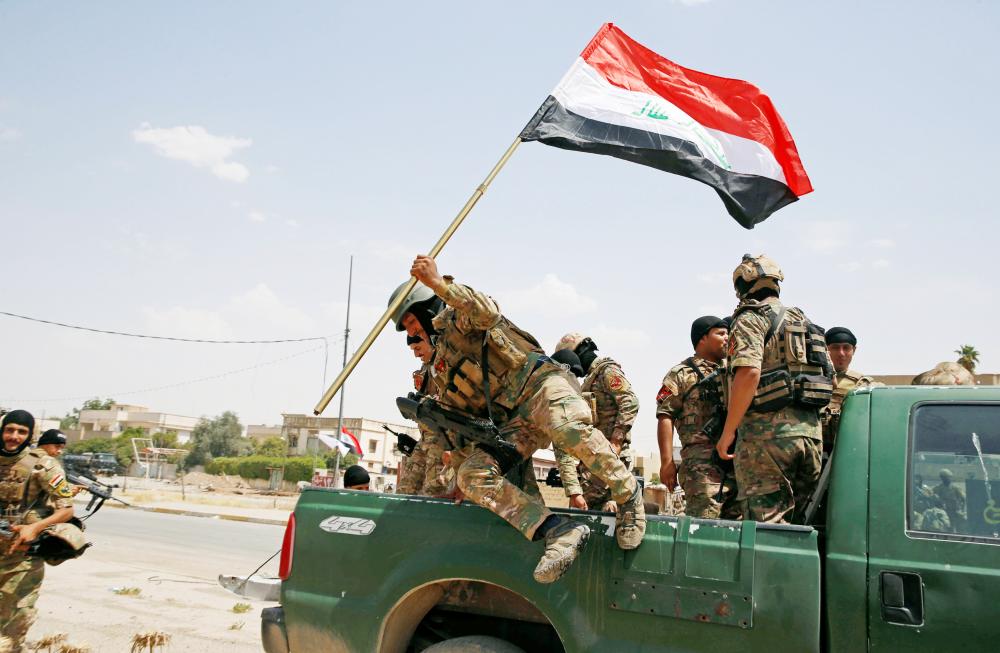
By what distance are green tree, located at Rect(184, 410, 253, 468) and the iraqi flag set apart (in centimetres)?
7229

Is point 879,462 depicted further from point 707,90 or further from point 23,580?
point 23,580

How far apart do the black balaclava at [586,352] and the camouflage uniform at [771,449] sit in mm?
2065

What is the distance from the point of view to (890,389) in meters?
2.77

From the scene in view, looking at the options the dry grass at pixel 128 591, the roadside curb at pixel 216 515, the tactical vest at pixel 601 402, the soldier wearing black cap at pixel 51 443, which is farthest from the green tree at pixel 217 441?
the tactical vest at pixel 601 402

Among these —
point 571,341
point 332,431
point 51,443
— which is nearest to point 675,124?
point 571,341

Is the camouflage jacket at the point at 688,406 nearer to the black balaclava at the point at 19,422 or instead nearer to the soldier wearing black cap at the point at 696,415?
the soldier wearing black cap at the point at 696,415

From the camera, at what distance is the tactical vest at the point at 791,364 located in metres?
3.60

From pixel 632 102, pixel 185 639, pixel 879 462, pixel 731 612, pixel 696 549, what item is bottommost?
pixel 185 639

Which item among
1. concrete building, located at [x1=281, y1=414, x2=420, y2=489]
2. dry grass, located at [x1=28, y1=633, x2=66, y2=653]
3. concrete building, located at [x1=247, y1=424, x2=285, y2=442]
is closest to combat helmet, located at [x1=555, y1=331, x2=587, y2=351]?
dry grass, located at [x1=28, y1=633, x2=66, y2=653]

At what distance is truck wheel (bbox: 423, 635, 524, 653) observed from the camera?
2.98 meters

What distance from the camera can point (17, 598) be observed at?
16.9 feet

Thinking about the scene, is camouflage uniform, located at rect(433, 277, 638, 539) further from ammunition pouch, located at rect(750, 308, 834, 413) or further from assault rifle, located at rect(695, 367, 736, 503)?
assault rifle, located at rect(695, 367, 736, 503)

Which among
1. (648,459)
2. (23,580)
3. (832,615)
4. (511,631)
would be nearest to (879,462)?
(832,615)

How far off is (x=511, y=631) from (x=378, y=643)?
0.55m
